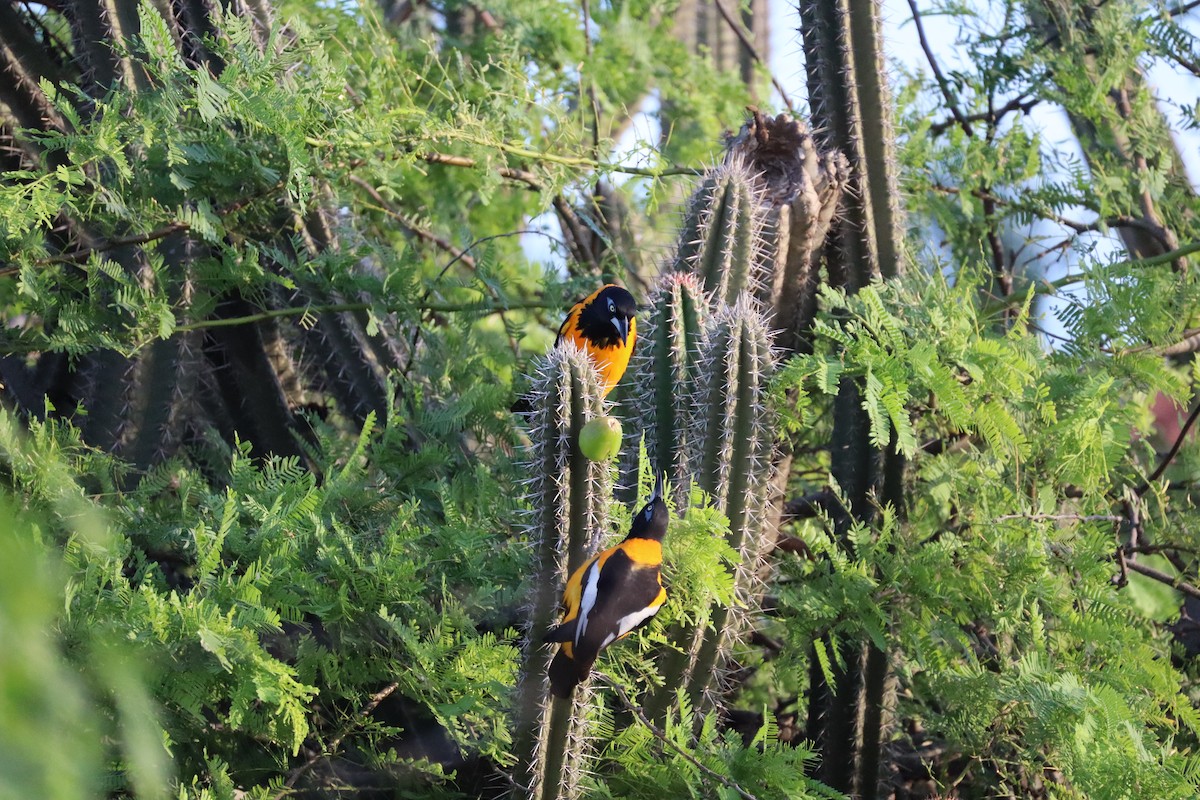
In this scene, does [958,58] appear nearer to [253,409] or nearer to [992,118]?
[992,118]

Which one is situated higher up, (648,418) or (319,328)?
(319,328)

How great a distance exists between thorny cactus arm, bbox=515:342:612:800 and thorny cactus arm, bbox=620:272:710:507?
373mm

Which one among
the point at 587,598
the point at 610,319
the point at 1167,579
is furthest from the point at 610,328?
the point at 1167,579

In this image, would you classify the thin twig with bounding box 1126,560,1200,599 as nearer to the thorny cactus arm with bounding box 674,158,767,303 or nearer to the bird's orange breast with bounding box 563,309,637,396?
the thorny cactus arm with bounding box 674,158,767,303

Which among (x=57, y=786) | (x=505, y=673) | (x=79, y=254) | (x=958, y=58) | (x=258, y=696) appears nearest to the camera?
(x=57, y=786)

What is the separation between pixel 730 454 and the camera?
2.32 meters

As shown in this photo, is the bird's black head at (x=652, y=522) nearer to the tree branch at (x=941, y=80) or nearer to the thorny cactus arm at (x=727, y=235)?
the thorny cactus arm at (x=727, y=235)

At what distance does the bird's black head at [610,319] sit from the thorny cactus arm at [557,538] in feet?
3.65

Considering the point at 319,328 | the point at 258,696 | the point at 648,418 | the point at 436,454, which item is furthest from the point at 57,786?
the point at 319,328

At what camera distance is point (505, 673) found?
2.26 metres

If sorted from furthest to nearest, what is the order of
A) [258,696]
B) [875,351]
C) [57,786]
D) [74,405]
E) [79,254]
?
[74,405] → [79,254] → [875,351] → [258,696] → [57,786]

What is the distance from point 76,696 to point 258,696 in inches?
56.8

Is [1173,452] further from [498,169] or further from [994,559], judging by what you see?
[498,169]

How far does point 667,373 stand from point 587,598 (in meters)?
0.71
